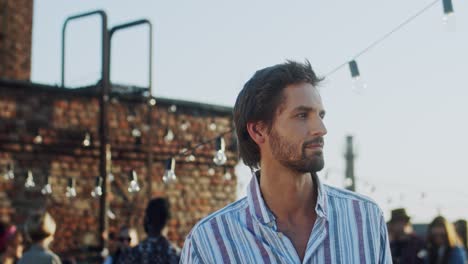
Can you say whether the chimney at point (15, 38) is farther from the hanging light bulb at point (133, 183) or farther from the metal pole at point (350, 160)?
the metal pole at point (350, 160)

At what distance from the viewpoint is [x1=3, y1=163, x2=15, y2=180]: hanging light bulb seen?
1226 centimetres

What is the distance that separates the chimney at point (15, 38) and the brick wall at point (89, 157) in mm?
3632

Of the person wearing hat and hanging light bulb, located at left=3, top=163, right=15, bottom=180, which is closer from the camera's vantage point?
the person wearing hat

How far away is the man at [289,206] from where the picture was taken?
277 cm

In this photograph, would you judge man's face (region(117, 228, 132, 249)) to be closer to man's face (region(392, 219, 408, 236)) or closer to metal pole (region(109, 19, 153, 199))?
man's face (region(392, 219, 408, 236))

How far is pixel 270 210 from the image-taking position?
2877 millimetres

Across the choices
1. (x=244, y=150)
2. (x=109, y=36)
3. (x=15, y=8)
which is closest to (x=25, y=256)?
(x=244, y=150)

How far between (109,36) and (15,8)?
5.01 metres

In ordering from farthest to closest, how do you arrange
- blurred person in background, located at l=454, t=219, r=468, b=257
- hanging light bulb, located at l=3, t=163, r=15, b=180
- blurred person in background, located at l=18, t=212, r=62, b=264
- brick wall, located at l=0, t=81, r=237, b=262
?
brick wall, located at l=0, t=81, r=237, b=262 < hanging light bulb, located at l=3, t=163, r=15, b=180 < blurred person in background, located at l=454, t=219, r=468, b=257 < blurred person in background, located at l=18, t=212, r=62, b=264

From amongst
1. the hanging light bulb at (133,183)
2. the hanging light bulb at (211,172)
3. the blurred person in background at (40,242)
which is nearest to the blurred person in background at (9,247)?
the blurred person in background at (40,242)

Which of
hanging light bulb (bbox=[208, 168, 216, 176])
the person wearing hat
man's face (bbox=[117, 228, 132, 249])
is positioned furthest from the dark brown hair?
hanging light bulb (bbox=[208, 168, 216, 176])

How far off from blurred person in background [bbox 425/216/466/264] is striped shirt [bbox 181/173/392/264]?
497 centimetres

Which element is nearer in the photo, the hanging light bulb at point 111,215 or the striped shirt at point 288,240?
the striped shirt at point 288,240

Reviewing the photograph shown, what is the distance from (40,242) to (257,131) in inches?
149
